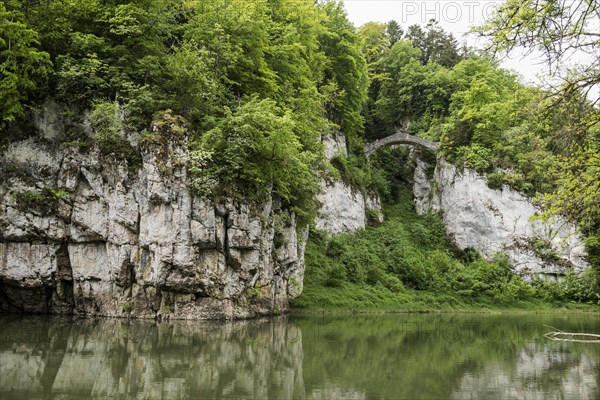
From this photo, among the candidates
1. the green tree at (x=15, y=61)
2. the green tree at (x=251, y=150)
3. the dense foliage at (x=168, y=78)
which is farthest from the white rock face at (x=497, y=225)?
the green tree at (x=15, y=61)

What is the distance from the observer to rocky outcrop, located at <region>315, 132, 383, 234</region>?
117ft

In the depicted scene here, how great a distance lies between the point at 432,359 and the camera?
1260 cm

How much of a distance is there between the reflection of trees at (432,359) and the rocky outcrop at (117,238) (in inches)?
177

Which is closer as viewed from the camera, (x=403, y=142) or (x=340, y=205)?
(x=340, y=205)

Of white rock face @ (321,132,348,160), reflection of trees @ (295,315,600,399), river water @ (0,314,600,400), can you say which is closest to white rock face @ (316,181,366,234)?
white rock face @ (321,132,348,160)

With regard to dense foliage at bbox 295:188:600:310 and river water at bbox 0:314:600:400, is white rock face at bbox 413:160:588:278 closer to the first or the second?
dense foliage at bbox 295:188:600:310

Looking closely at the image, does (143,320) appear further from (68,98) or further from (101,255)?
(68,98)

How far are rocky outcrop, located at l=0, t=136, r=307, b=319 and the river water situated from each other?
5.19 ft

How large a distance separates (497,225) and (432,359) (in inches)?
995

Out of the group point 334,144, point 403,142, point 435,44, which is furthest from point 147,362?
point 435,44

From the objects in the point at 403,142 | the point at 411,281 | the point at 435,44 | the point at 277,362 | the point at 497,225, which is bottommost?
the point at 277,362

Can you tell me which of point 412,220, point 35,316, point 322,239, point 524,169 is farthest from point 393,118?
point 35,316

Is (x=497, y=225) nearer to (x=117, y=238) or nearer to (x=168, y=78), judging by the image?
(x=168, y=78)

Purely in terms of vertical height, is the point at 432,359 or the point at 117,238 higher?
the point at 117,238
